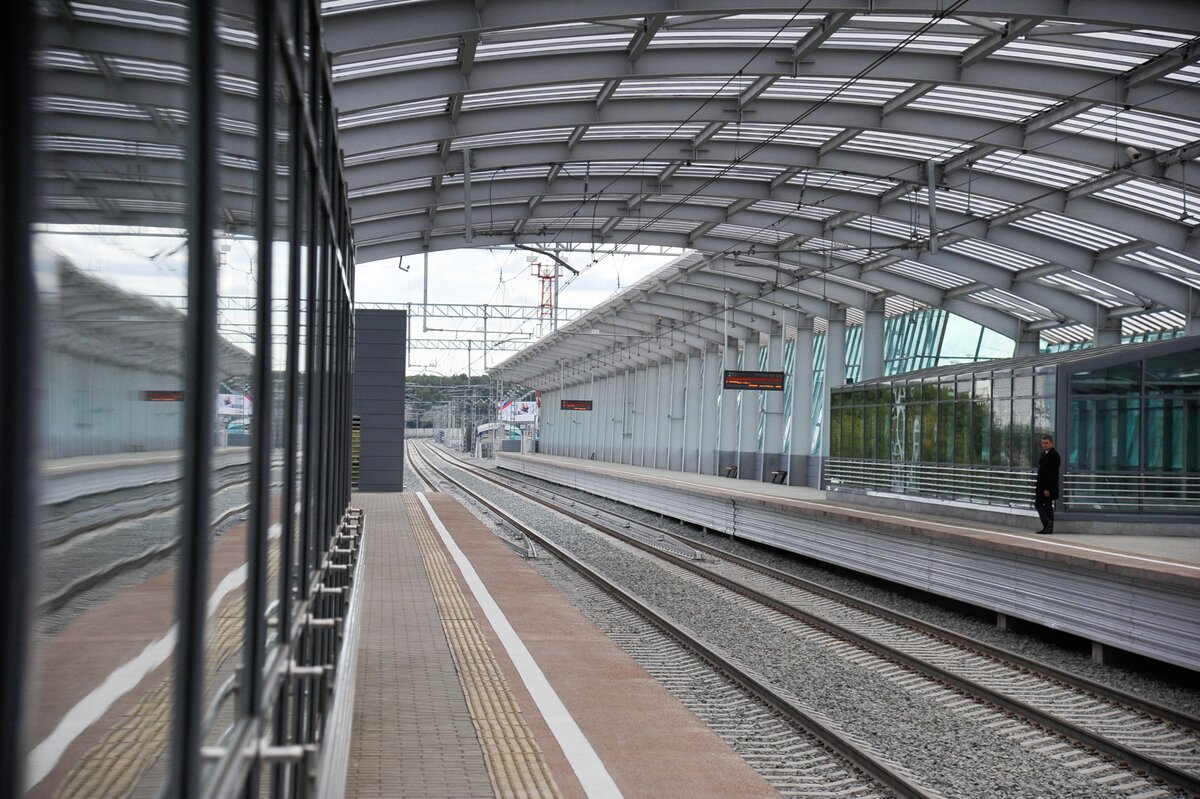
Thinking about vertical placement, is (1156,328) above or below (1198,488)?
above

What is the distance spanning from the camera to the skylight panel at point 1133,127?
2056 centimetres

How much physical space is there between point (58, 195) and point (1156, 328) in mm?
36787

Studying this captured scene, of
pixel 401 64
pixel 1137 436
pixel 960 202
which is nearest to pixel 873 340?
pixel 960 202

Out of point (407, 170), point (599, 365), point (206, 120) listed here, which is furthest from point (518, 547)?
point (599, 365)

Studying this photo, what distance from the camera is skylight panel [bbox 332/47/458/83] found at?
60.8 ft

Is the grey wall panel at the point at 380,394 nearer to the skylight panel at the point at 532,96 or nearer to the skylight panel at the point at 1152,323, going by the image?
the skylight panel at the point at 532,96

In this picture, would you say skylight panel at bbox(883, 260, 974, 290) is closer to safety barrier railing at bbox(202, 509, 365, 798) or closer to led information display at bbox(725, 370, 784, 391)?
led information display at bbox(725, 370, 784, 391)

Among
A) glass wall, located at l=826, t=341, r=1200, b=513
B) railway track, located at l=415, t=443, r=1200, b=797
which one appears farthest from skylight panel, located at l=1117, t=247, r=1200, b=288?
railway track, located at l=415, t=443, r=1200, b=797

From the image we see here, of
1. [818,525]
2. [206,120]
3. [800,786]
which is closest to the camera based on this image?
[206,120]

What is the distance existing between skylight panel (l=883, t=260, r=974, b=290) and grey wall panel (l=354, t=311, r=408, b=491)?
1558 centimetres

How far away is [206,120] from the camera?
1.75 m

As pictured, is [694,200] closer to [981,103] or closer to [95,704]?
Answer: [981,103]

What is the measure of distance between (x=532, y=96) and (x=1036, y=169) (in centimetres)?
1079

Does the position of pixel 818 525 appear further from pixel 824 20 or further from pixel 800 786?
pixel 800 786
